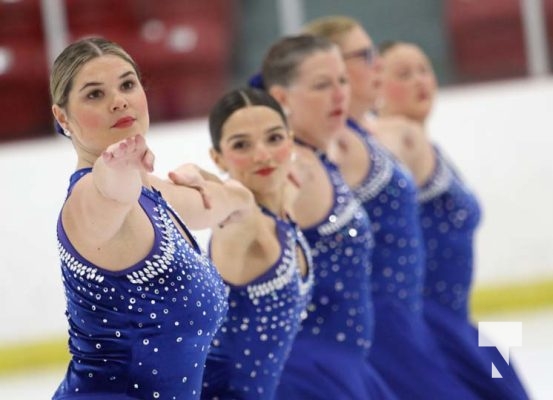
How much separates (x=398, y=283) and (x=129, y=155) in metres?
2.43

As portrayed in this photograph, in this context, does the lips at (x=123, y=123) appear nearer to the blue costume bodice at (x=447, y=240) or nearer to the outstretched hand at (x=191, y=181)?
the outstretched hand at (x=191, y=181)

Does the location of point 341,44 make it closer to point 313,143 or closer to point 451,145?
point 313,143

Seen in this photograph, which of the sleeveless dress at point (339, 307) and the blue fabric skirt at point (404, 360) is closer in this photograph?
the sleeveless dress at point (339, 307)

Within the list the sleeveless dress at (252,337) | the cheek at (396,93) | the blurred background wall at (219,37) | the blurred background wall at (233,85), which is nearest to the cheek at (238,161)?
the sleeveless dress at (252,337)

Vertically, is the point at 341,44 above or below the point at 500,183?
above

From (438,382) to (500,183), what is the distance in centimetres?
326

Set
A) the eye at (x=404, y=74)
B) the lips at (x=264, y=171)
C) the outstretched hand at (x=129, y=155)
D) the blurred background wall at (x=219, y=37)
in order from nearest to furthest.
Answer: the outstretched hand at (x=129, y=155), the lips at (x=264, y=171), the eye at (x=404, y=74), the blurred background wall at (x=219, y=37)

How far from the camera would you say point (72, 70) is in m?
2.87

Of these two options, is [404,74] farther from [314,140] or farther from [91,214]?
[91,214]

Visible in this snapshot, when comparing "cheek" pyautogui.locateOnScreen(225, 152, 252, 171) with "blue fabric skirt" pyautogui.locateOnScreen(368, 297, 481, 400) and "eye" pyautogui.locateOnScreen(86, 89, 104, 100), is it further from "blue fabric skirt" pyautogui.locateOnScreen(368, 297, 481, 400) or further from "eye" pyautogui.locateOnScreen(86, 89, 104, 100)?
"blue fabric skirt" pyautogui.locateOnScreen(368, 297, 481, 400)

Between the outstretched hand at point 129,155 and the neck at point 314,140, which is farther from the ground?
the outstretched hand at point 129,155

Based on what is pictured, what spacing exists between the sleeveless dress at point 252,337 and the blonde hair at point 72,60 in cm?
90

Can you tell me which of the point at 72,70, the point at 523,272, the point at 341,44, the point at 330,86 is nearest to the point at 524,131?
the point at 523,272

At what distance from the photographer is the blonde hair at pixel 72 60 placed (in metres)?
2.87
